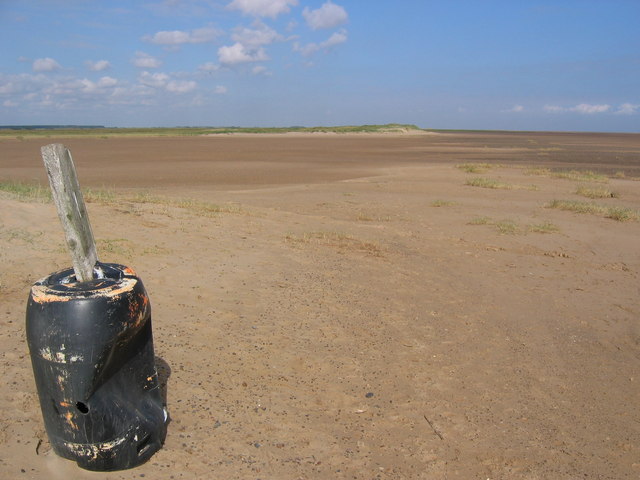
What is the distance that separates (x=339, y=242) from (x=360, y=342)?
4.20 metres

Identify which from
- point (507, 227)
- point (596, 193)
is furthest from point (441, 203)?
point (596, 193)

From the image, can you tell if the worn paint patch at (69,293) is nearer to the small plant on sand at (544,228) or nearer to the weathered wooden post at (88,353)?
the weathered wooden post at (88,353)

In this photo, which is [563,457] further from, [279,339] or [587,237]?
[587,237]

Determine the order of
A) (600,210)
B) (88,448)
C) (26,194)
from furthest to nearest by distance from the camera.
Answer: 1. (600,210)
2. (26,194)
3. (88,448)

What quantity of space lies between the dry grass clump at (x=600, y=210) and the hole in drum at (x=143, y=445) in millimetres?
13274

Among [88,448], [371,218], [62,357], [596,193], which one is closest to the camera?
[62,357]

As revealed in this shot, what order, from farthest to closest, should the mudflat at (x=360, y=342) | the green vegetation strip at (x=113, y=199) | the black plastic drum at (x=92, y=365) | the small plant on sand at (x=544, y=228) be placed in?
the small plant on sand at (x=544, y=228)
the green vegetation strip at (x=113, y=199)
the mudflat at (x=360, y=342)
the black plastic drum at (x=92, y=365)

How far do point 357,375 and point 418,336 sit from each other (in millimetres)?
1194

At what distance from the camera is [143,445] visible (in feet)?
10.5

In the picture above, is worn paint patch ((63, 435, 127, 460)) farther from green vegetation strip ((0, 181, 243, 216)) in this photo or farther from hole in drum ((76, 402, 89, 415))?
green vegetation strip ((0, 181, 243, 216))

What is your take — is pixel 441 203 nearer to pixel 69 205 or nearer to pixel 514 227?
pixel 514 227

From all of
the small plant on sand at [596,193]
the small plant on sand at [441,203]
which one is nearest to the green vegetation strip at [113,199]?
the small plant on sand at [441,203]

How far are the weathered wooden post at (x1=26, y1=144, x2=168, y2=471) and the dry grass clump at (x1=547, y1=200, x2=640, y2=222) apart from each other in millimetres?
13330

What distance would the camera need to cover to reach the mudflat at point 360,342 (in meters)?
3.66
